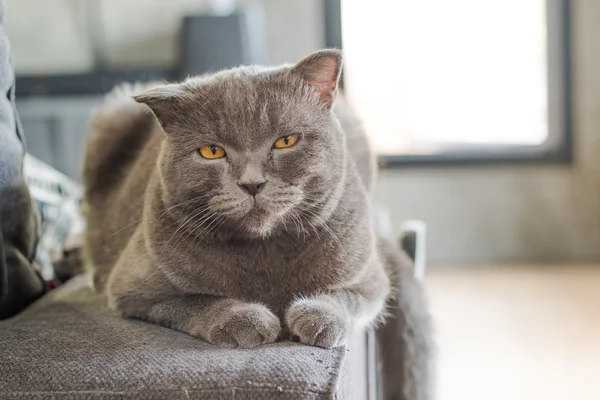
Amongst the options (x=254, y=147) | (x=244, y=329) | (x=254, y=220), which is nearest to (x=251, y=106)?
(x=254, y=147)

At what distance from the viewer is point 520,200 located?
128 inches

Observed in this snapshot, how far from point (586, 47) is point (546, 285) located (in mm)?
1167

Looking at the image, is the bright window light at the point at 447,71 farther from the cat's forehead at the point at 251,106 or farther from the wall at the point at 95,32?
the cat's forehead at the point at 251,106

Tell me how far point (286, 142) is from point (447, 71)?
2.46 metres

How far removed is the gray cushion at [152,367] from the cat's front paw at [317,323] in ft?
0.08

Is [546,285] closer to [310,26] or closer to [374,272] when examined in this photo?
[310,26]

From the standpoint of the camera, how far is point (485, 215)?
3.27m

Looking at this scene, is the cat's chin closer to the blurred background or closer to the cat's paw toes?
the cat's paw toes

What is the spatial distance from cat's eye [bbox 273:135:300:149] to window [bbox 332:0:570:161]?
235 centimetres

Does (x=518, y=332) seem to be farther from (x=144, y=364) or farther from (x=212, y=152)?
(x=144, y=364)

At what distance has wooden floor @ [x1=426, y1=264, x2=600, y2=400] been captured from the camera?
6.21 feet

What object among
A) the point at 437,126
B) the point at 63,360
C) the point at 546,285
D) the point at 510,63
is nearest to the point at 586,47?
the point at 510,63

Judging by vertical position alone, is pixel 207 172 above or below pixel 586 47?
below

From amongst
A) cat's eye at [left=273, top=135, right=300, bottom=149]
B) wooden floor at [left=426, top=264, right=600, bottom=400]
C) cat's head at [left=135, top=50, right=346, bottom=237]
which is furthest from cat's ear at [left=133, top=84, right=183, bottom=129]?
wooden floor at [left=426, top=264, right=600, bottom=400]
